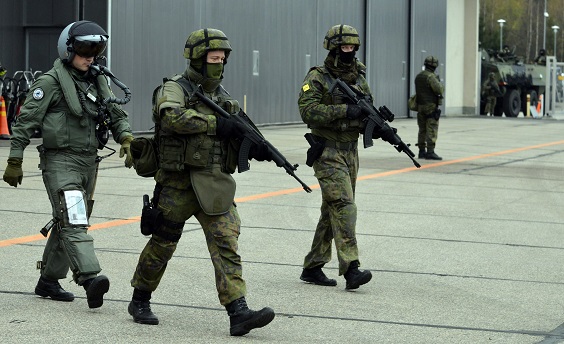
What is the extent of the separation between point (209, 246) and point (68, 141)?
47.3 inches

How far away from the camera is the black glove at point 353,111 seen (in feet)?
26.5

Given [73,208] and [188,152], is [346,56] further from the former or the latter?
[73,208]

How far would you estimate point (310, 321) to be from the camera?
6934 mm

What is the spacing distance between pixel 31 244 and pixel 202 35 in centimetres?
372

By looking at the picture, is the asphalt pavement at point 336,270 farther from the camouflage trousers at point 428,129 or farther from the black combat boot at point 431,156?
the black combat boot at point 431,156

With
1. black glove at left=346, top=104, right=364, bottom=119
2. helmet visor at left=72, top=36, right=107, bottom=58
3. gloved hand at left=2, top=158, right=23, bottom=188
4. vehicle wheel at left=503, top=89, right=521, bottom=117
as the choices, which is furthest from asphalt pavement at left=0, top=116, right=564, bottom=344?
vehicle wheel at left=503, top=89, right=521, bottom=117

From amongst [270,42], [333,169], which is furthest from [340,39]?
[270,42]

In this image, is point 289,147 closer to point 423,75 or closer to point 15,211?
point 423,75

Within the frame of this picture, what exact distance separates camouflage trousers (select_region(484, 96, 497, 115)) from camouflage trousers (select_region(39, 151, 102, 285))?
3944 centimetres

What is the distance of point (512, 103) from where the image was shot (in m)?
44.9

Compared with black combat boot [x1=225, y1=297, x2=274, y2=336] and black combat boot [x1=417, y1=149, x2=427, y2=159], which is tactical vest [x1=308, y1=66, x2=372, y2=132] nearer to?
black combat boot [x1=225, y1=297, x2=274, y2=336]

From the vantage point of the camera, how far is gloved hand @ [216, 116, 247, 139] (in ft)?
21.0

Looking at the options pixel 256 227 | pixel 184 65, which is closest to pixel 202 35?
pixel 256 227

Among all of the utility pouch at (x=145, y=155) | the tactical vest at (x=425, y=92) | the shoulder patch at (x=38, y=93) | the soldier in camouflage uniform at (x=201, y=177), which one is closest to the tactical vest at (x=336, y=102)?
the soldier in camouflage uniform at (x=201, y=177)
